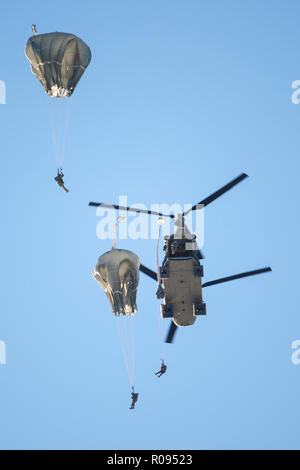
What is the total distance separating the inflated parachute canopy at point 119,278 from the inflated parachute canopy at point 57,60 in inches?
447

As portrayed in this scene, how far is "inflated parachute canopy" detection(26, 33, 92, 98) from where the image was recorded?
2035 inches

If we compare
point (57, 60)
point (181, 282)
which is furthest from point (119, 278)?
point (57, 60)

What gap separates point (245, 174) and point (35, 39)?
16.5 m

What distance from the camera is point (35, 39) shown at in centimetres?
5247

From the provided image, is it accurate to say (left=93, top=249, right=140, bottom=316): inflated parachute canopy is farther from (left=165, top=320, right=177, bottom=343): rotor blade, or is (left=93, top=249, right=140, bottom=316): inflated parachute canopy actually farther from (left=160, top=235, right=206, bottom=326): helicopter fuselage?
(left=165, top=320, right=177, bottom=343): rotor blade

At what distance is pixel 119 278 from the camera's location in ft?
167

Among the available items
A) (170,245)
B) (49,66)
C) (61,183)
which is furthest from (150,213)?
(49,66)

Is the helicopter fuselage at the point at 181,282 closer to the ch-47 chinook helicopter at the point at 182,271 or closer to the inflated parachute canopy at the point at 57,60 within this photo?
the ch-47 chinook helicopter at the point at 182,271

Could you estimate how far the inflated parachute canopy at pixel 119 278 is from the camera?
50812 mm

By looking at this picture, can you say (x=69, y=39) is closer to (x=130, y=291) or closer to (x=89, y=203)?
(x=89, y=203)

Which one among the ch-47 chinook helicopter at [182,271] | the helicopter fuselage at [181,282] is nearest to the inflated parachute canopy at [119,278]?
the ch-47 chinook helicopter at [182,271]

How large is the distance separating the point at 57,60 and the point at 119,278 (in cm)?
1462

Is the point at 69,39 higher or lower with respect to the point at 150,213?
higher

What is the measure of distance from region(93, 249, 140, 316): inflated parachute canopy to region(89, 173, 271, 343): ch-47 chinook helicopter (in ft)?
5.12
